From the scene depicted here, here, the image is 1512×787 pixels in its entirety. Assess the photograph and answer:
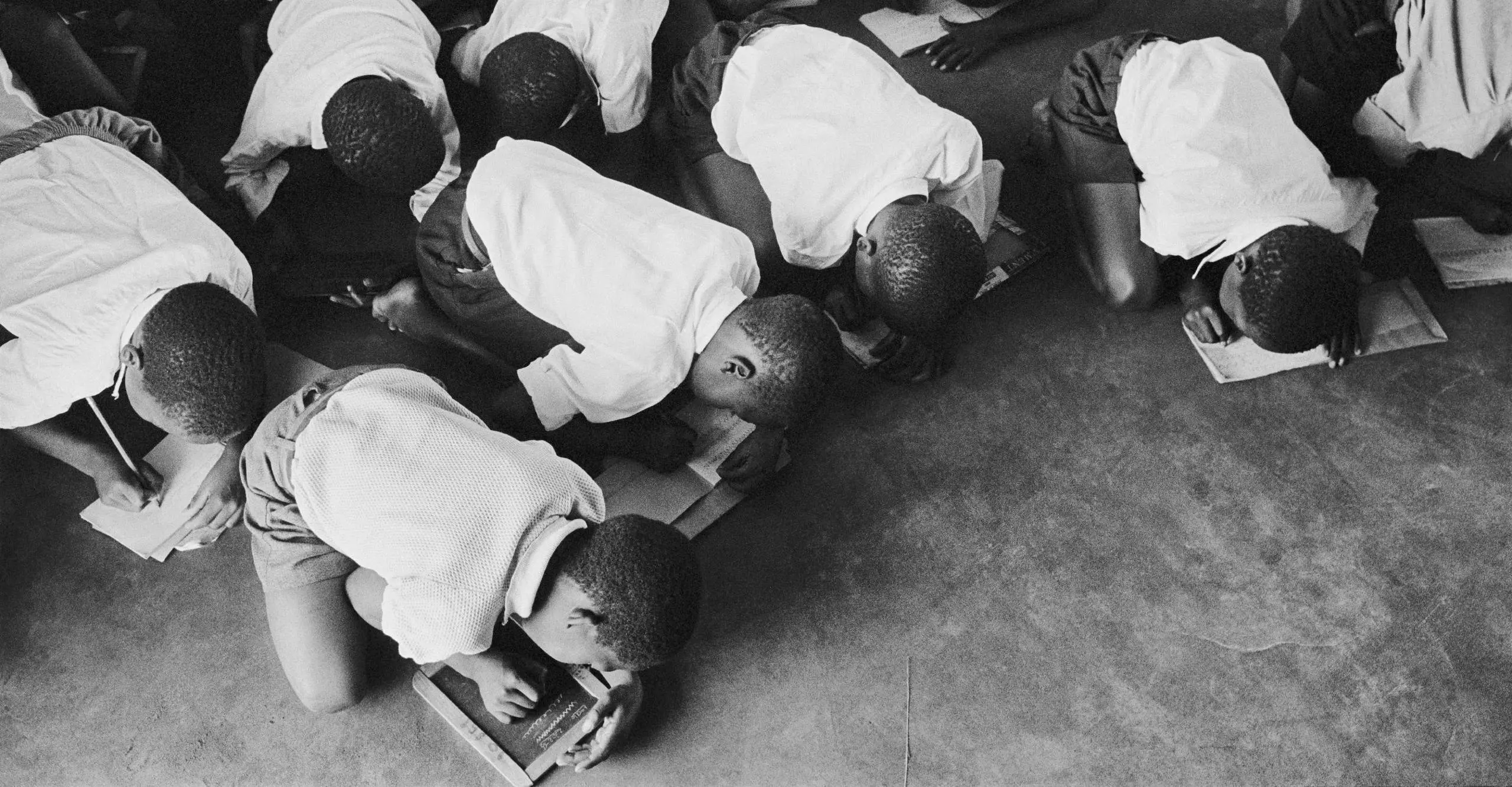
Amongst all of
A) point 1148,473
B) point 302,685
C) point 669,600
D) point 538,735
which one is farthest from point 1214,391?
point 302,685

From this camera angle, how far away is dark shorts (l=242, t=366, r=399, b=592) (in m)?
1.58

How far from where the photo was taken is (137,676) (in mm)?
1776

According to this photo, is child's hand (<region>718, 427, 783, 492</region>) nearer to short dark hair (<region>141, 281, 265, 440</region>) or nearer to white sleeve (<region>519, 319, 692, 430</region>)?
white sleeve (<region>519, 319, 692, 430</region>)

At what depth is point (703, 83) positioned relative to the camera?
222cm

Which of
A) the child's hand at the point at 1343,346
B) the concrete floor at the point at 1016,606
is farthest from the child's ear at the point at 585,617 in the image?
the child's hand at the point at 1343,346

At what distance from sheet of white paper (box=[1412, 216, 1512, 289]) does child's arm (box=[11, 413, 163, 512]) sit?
2602mm

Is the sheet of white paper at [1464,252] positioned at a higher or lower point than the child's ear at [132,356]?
lower

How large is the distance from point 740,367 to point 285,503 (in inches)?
28.4

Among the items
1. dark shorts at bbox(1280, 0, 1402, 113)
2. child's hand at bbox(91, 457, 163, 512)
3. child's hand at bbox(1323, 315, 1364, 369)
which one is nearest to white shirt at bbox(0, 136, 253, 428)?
child's hand at bbox(91, 457, 163, 512)

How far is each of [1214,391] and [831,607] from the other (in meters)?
0.90

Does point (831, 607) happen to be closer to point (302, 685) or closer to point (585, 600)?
point (585, 600)

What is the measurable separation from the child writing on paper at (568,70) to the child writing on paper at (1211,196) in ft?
3.00

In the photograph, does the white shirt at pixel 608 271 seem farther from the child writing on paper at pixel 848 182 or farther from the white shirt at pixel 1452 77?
the white shirt at pixel 1452 77

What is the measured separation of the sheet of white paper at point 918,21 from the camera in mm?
2697
